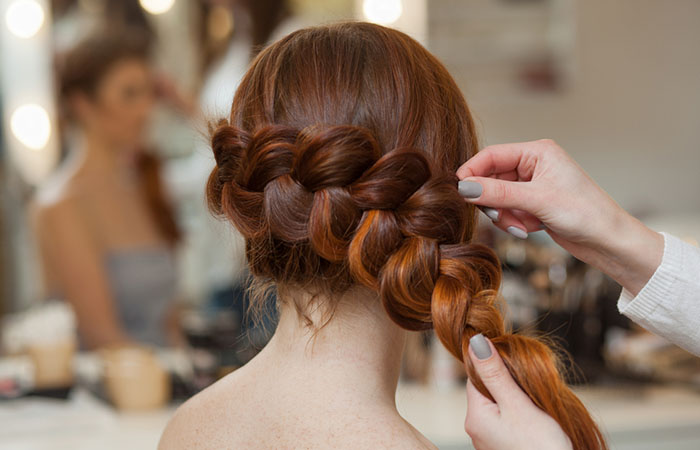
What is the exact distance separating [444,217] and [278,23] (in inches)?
83.2

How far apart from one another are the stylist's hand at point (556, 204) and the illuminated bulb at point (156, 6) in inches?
81.7

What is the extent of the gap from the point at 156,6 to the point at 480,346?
228 centimetres

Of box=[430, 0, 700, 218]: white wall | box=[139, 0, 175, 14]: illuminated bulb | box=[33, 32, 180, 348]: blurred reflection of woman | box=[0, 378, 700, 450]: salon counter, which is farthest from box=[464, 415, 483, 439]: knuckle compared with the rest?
box=[430, 0, 700, 218]: white wall

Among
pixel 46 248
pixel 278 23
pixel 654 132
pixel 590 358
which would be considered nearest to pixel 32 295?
pixel 46 248

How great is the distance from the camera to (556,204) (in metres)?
0.80

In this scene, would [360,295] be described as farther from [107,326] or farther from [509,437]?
[107,326]

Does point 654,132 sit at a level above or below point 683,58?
below

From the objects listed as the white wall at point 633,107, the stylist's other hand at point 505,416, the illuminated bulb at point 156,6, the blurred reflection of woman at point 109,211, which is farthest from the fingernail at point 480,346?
the white wall at point 633,107

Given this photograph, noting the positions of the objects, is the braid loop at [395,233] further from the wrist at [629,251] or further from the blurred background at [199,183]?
the blurred background at [199,183]

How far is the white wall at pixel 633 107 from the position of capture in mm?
3129

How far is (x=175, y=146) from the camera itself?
8.69ft

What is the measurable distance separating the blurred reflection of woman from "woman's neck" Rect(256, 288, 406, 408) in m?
1.94

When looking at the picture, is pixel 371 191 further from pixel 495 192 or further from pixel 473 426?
pixel 473 426

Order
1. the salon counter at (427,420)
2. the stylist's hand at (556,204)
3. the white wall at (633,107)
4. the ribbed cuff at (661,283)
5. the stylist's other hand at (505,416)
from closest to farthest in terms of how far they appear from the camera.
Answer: the stylist's other hand at (505,416), the stylist's hand at (556,204), the ribbed cuff at (661,283), the salon counter at (427,420), the white wall at (633,107)
